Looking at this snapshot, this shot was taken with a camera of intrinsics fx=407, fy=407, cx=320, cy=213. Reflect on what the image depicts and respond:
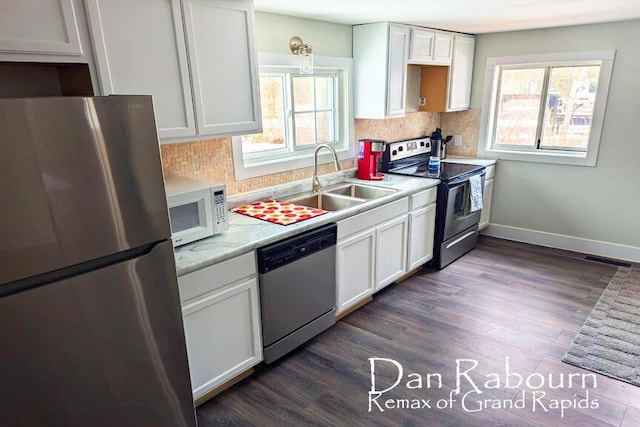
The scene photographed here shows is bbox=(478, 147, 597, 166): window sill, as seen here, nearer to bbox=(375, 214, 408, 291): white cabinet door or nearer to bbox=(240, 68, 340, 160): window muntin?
bbox=(375, 214, 408, 291): white cabinet door

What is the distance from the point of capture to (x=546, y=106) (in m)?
4.20

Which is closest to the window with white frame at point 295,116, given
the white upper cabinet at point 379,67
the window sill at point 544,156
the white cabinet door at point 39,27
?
the white upper cabinet at point 379,67

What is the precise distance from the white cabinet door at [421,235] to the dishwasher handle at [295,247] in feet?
3.44

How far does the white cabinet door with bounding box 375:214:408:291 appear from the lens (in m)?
3.09

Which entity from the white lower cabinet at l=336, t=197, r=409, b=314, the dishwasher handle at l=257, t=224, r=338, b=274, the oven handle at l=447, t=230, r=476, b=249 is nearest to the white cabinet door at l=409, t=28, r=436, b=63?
the white lower cabinet at l=336, t=197, r=409, b=314

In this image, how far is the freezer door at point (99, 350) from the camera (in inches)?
48.9

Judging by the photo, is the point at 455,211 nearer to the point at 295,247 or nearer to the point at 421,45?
the point at 421,45

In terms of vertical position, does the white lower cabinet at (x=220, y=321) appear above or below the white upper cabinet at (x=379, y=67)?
below

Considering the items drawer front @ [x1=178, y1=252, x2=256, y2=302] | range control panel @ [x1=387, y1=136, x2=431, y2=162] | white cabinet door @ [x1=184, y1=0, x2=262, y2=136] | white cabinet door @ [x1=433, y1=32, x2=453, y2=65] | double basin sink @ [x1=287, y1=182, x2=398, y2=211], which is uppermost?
white cabinet door @ [x1=433, y1=32, x2=453, y2=65]

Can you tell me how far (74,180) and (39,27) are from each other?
2.19ft

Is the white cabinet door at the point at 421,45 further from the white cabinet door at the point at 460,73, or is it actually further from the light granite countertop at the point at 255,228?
the light granite countertop at the point at 255,228

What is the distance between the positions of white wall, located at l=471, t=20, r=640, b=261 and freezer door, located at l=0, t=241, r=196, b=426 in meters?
3.93

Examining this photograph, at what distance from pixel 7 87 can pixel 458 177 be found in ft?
10.7

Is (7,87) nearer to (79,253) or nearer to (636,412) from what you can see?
(79,253)
